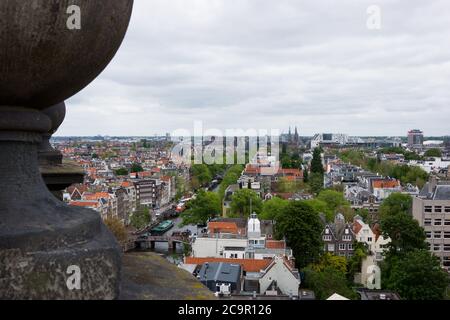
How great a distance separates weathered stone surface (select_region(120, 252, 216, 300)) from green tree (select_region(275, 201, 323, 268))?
3104 cm

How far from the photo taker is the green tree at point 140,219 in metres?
61.6

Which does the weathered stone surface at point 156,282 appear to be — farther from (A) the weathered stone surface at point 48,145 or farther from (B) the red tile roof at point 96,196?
(B) the red tile roof at point 96,196

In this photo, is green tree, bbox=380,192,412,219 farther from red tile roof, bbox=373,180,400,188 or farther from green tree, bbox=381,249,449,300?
green tree, bbox=381,249,449,300

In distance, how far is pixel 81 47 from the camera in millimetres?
2652

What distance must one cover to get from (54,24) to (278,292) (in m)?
27.1

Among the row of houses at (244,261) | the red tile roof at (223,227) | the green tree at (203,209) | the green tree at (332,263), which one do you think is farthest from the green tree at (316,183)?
the green tree at (332,263)

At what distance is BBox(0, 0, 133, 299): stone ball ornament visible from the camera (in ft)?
8.08

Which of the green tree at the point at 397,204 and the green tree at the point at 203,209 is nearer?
the green tree at the point at 397,204

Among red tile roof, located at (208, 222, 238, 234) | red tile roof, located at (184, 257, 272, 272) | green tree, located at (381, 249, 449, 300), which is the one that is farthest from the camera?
red tile roof, located at (208, 222, 238, 234)

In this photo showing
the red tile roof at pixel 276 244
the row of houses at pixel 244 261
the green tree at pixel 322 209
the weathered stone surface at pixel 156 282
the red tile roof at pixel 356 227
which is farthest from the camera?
the green tree at pixel 322 209

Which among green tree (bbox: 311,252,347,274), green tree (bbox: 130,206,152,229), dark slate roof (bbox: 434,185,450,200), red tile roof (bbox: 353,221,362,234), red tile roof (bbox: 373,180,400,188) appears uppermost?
dark slate roof (bbox: 434,185,450,200)

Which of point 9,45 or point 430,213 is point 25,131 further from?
point 430,213

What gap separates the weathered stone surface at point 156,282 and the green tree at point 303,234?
31.0 metres

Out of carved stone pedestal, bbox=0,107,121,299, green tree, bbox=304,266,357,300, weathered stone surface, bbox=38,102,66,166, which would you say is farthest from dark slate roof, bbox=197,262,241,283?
carved stone pedestal, bbox=0,107,121,299
